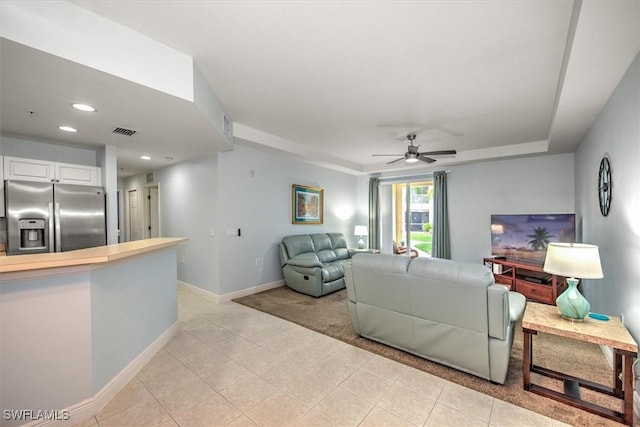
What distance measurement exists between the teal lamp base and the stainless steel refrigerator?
4.93 metres

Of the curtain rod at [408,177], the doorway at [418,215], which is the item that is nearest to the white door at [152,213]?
the curtain rod at [408,177]

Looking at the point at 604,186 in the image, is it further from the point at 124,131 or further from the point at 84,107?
the point at 124,131

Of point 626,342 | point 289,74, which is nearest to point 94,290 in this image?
point 289,74

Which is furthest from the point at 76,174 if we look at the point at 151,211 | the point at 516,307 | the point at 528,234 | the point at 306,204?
the point at 528,234

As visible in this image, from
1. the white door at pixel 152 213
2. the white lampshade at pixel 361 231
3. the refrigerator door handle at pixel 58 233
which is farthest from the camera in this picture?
the white lampshade at pixel 361 231

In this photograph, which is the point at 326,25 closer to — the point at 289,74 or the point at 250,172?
the point at 289,74

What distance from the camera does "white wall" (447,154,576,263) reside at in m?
4.76

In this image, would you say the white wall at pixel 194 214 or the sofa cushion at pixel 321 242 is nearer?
the white wall at pixel 194 214

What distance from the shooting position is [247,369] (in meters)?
2.38

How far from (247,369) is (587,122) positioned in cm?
442

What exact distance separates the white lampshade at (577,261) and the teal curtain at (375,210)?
190 inches

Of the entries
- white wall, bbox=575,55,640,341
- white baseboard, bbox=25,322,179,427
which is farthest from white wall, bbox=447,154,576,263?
white baseboard, bbox=25,322,179,427

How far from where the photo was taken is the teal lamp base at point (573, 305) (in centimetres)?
200

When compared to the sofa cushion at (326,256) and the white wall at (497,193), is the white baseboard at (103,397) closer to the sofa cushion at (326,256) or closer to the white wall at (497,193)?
the sofa cushion at (326,256)
